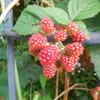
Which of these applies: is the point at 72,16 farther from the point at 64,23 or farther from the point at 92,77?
the point at 92,77

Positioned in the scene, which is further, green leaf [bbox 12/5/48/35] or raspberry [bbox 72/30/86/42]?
green leaf [bbox 12/5/48/35]

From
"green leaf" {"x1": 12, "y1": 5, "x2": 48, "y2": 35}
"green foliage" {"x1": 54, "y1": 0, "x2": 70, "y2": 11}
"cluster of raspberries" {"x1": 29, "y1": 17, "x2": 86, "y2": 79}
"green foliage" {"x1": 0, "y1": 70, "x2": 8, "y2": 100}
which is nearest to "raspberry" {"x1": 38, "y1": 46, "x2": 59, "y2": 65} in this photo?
"cluster of raspberries" {"x1": 29, "y1": 17, "x2": 86, "y2": 79}

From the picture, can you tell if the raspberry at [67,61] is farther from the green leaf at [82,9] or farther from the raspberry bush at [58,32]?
the green leaf at [82,9]

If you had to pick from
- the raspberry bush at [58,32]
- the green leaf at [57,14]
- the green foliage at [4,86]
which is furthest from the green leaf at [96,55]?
the green foliage at [4,86]

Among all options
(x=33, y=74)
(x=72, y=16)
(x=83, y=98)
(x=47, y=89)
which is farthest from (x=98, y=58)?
(x=47, y=89)

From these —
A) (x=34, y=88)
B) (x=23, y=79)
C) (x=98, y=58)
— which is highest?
(x=98, y=58)

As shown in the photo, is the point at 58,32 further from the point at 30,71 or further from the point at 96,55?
the point at 30,71

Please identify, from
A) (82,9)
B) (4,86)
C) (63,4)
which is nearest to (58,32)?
(82,9)

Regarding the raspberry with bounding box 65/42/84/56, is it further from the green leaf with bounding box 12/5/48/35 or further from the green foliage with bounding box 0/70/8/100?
the green foliage with bounding box 0/70/8/100
